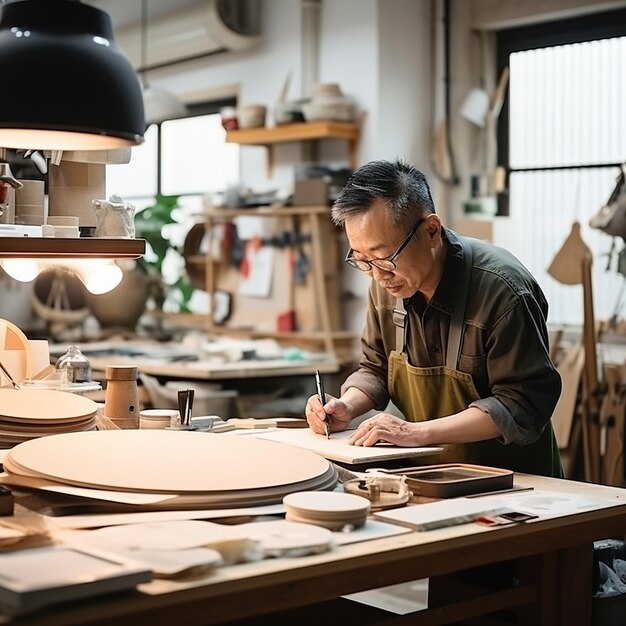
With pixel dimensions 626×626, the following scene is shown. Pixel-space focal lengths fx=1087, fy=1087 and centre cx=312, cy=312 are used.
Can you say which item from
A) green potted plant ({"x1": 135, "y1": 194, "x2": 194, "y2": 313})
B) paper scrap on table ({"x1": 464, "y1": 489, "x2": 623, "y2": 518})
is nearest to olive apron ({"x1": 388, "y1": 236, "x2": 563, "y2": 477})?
paper scrap on table ({"x1": 464, "y1": 489, "x2": 623, "y2": 518})

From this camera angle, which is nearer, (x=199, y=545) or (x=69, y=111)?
(x=199, y=545)

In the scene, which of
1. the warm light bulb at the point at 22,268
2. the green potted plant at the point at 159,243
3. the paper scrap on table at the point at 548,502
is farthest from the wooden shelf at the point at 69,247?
the green potted plant at the point at 159,243

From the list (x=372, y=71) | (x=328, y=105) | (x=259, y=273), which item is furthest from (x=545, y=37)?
(x=259, y=273)

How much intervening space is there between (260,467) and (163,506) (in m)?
0.30

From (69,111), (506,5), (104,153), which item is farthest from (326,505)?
(506,5)

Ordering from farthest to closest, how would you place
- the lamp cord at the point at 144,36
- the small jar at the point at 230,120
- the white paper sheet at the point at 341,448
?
the lamp cord at the point at 144,36, the small jar at the point at 230,120, the white paper sheet at the point at 341,448

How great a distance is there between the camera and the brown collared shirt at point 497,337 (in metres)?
2.67

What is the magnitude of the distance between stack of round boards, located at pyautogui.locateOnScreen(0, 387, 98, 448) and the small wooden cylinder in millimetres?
65

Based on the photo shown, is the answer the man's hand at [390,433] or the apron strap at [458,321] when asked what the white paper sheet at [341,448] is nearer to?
the man's hand at [390,433]

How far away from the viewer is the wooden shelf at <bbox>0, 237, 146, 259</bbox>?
9.00ft

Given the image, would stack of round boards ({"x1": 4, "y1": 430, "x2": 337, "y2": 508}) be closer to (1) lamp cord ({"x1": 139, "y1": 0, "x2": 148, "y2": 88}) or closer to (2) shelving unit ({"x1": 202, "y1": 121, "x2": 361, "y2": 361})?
(2) shelving unit ({"x1": 202, "y1": 121, "x2": 361, "y2": 361})

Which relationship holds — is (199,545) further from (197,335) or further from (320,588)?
(197,335)

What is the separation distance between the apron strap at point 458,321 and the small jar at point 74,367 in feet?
3.49

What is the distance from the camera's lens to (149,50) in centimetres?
809
